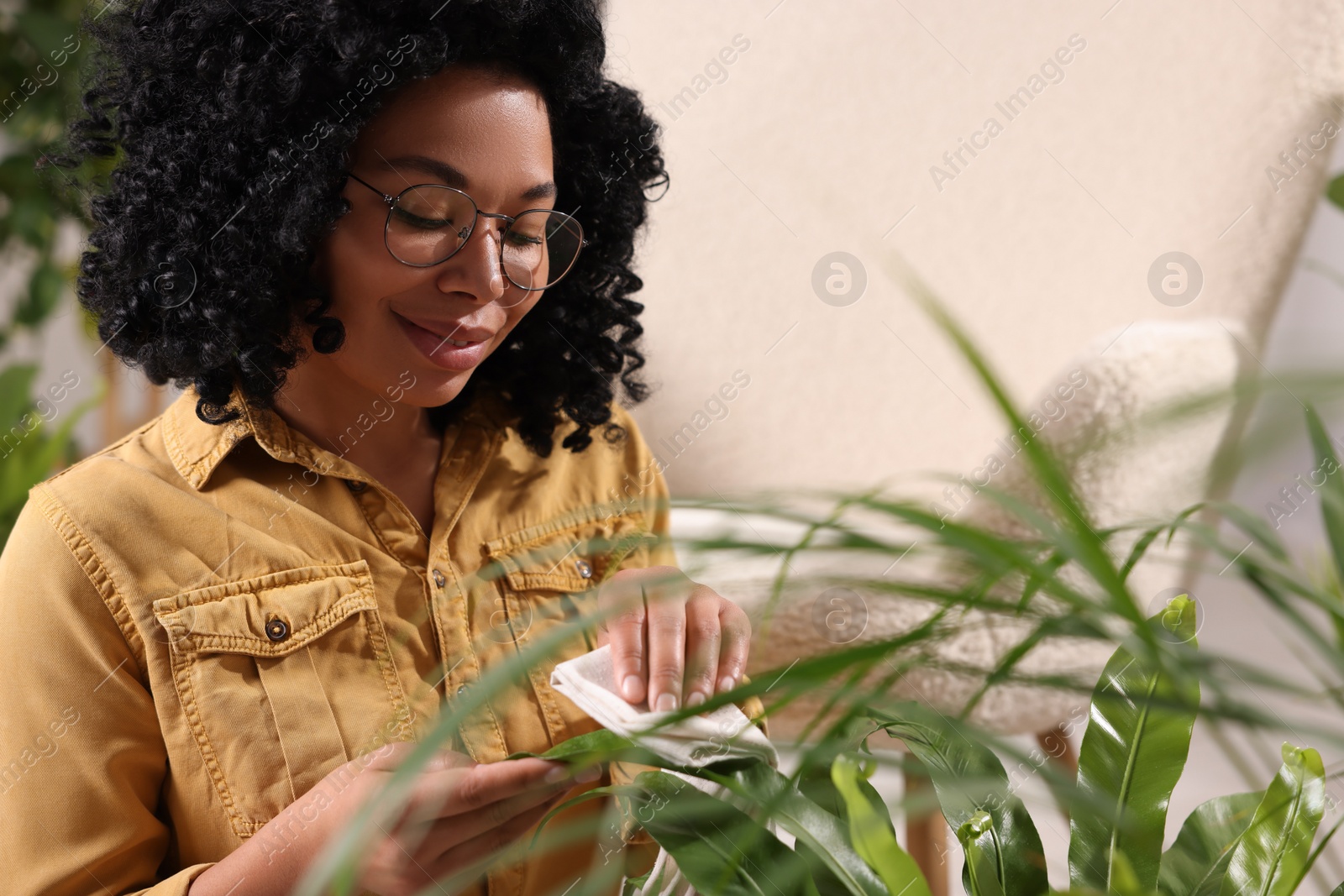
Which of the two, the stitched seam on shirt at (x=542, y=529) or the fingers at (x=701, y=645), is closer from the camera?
the fingers at (x=701, y=645)

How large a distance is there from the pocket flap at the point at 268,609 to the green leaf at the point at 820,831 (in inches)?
15.0

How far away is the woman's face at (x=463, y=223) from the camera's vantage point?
65cm

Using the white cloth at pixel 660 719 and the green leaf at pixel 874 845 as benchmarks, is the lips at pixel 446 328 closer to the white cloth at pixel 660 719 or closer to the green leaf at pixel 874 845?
the white cloth at pixel 660 719

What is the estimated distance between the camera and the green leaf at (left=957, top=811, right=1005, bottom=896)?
1.23 feet

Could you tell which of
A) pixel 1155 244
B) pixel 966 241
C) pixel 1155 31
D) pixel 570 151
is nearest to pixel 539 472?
pixel 570 151

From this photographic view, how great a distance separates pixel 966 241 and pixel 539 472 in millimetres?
896

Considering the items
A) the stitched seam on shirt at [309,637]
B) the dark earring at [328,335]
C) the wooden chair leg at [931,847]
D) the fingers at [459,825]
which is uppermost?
the dark earring at [328,335]

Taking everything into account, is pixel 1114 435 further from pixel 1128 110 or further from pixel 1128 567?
pixel 1128 110

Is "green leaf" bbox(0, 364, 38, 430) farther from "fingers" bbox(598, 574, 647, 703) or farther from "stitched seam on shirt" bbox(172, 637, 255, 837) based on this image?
"fingers" bbox(598, 574, 647, 703)

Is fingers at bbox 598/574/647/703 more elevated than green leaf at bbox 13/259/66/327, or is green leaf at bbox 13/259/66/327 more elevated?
green leaf at bbox 13/259/66/327

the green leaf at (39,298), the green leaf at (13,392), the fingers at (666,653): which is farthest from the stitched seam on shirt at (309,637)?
the green leaf at (39,298)

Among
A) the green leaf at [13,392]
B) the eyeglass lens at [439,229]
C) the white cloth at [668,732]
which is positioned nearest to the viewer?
the white cloth at [668,732]

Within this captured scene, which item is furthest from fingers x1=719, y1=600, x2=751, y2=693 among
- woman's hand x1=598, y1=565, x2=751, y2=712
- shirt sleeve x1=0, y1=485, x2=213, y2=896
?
shirt sleeve x1=0, y1=485, x2=213, y2=896

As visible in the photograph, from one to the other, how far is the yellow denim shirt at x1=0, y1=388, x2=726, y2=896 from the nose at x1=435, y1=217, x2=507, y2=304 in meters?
0.14
